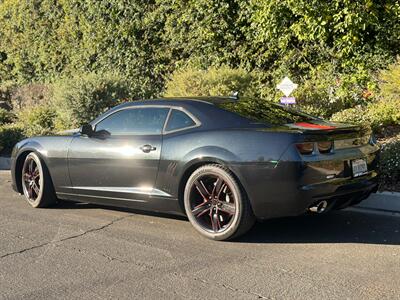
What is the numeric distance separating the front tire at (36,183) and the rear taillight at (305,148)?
338cm

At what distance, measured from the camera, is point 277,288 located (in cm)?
397

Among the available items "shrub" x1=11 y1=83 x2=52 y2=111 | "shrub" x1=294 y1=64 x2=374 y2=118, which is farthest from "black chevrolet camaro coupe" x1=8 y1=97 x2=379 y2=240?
"shrub" x1=11 y1=83 x2=52 y2=111

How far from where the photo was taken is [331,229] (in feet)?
18.0

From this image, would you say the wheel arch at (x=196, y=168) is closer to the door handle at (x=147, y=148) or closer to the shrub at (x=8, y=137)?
the door handle at (x=147, y=148)

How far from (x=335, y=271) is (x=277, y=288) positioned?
58 cm

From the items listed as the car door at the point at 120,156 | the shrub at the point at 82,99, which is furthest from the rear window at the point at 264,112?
the shrub at the point at 82,99

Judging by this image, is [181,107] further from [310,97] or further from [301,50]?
[301,50]

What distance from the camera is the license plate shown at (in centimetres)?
509

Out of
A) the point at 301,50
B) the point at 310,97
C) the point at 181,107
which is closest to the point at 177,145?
the point at 181,107

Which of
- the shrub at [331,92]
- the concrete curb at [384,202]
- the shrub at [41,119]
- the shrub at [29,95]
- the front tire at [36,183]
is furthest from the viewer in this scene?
the shrub at [29,95]

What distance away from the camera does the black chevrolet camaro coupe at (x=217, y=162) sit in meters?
4.80

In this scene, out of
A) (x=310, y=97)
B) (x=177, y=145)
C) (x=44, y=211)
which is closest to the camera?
(x=177, y=145)

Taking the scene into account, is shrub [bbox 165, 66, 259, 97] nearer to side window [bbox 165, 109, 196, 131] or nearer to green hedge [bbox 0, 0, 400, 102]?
green hedge [bbox 0, 0, 400, 102]

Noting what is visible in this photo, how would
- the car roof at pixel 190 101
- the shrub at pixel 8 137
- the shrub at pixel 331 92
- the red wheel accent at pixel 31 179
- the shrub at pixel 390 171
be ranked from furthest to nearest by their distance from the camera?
the shrub at pixel 8 137, the shrub at pixel 331 92, the red wheel accent at pixel 31 179, the shrub at pixel 390 171, the car roof at pixel 190 101
